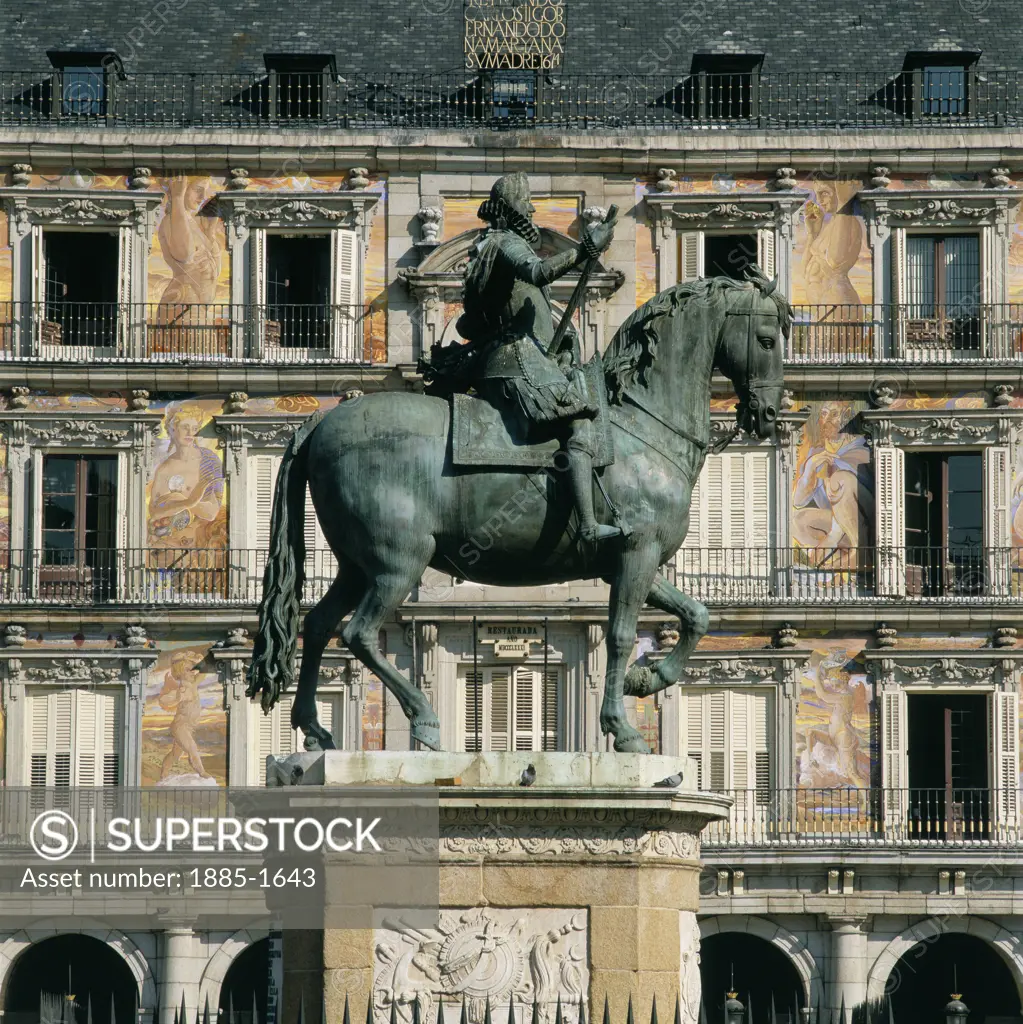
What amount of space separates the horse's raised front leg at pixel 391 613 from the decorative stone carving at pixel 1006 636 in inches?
1066

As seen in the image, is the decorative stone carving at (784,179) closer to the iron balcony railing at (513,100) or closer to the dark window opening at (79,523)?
the iron balcony railing at (513,100)

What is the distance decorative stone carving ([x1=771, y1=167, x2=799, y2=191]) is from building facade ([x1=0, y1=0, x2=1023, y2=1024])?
0.04 metres

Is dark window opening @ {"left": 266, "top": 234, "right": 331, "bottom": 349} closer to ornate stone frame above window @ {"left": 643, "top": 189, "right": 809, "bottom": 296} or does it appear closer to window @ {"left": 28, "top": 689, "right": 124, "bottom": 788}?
ornate stone frame above window @ {"left": 643, "top": 189, "right": 809, "bottom": 296}

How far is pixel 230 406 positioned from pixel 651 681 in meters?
27.2

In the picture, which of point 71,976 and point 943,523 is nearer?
point 71,976

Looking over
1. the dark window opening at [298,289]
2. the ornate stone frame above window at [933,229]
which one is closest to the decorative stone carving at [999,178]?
the ornate stone frame above window at [933,229]

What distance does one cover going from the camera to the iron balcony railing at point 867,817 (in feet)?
130

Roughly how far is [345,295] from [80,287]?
4344 millimetres

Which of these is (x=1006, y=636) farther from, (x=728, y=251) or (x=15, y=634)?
(x=15, y=634)

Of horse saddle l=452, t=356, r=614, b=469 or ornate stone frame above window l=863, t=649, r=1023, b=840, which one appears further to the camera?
ornate stone frame above window l=863, t=649, r=1023, b=840

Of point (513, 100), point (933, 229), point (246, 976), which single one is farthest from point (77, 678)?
point (933, 229)

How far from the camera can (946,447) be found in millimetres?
40844

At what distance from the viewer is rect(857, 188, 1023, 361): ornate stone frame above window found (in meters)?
41.0

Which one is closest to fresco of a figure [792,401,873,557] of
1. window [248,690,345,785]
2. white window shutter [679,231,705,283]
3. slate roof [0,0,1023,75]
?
white window shutter [679,231,705,283]
